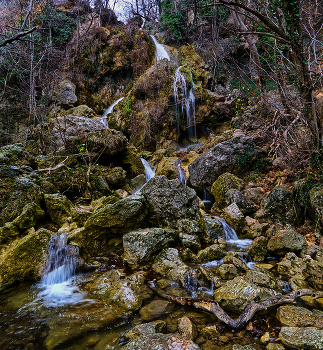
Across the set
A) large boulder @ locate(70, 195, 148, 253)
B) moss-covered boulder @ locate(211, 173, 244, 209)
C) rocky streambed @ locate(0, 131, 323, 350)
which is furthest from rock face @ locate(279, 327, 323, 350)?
moss-covered boulder @ locate(211, 173, 244, 209)

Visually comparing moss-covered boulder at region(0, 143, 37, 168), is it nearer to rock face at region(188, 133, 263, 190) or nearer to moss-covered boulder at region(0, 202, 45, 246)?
moss-covered boulder at region(0, 202, 45, 246)

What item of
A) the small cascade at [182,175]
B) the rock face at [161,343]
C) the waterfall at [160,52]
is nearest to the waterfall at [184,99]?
the waterfall at [160,52]

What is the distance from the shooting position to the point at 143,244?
423 centimetres

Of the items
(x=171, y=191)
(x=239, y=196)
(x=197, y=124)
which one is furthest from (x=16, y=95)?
(x=239, y=196)

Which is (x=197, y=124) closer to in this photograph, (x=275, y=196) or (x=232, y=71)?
(x=232, y=71)

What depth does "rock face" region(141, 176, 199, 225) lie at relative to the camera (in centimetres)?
534

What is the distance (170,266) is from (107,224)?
169cm

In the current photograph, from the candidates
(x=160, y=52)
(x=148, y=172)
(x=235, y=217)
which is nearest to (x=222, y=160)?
(x=235, y=217)

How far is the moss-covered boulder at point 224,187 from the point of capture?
695 centimetres

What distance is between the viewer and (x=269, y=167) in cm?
794

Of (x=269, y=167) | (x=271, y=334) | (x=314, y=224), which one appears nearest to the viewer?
(x=271, y=334)

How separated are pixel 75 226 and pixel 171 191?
8.38 feet

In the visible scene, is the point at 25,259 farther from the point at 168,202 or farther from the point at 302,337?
the point at 302,337

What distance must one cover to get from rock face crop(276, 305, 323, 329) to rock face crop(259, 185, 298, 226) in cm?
314
